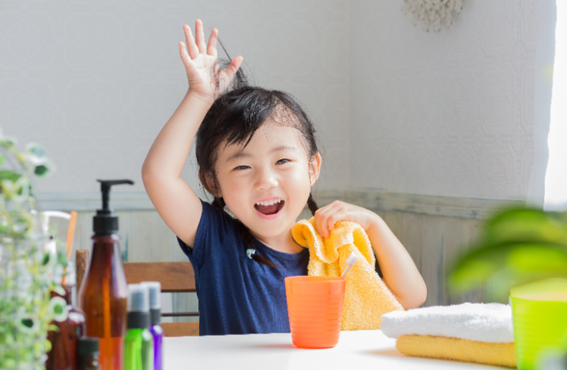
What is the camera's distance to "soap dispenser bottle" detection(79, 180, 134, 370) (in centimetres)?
51

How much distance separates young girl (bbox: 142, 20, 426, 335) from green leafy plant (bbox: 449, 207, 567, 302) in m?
0.74

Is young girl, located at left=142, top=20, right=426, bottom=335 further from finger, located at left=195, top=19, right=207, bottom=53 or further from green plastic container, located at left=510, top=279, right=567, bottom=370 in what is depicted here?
green plastic container, located at left=510, top=279, right=567, bottom=370

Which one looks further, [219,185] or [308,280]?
[219,185]

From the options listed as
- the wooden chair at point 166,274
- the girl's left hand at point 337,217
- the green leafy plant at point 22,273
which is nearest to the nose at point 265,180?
the girl's left hand at point 337,217

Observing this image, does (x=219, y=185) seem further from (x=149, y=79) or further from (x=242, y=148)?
(x=149, y=79)

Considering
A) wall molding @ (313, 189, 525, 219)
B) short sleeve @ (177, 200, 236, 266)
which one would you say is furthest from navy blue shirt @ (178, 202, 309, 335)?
wall molding @ (313, 189, 525, 219)

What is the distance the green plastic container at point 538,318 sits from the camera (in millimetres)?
557

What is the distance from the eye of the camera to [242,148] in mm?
1128

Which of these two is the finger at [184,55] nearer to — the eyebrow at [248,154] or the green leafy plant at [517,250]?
the eyebrow at [248,154]

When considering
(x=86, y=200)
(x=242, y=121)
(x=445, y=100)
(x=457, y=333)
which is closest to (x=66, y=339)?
(x=457, y=333)

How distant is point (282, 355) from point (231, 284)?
46cm

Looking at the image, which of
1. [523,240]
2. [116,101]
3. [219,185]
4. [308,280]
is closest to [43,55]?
[116,101]

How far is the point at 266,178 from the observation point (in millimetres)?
1109

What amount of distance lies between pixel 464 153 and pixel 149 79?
108 centimetres
